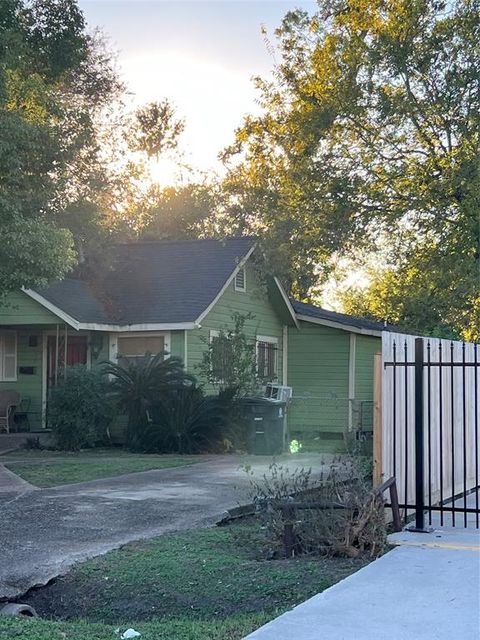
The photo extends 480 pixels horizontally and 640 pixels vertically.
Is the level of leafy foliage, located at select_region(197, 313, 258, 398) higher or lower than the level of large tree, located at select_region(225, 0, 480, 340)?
lower

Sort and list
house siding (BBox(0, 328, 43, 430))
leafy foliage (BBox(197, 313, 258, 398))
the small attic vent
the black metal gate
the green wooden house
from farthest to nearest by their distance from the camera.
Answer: the small attic vent
house siding (BBox(0, 328, 43, 430))
the green wooden house
leafy foliage (BBox(197, 313, 258, 398))
the black metal gate

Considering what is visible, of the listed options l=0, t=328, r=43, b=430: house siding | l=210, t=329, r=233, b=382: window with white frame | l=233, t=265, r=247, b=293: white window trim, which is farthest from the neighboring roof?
l=0, t=328, r=43, b=430: house siding

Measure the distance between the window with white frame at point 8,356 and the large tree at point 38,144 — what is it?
10.2 ft

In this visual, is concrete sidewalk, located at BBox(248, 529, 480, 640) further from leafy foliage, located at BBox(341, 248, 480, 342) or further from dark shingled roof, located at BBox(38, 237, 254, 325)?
dark shingled roof, located at BBox(38, 237, 254, 325)

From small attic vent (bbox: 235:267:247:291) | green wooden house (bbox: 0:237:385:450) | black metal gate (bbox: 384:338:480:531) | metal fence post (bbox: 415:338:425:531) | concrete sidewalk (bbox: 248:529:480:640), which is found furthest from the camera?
small attic vent (bbox: 235:267:247:291)

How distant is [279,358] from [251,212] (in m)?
7.20

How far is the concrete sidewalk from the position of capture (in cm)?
464

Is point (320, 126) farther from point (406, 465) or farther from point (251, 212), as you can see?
point (406, 465)

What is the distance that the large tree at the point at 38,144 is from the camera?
490 inches

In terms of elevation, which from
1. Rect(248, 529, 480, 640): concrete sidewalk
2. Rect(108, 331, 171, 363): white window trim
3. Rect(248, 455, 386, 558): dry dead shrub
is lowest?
Rect(248, 529, 480, 640): concrete sidewalk

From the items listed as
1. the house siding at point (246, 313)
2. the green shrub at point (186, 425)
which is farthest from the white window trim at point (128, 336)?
the green shrub at point (186, 425)

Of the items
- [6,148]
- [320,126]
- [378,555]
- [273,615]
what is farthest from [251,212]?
[273,615]

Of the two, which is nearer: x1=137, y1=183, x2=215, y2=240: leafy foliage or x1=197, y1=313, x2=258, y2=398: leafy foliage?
x1=197, y1=313, x2=258, y2=398: leafy foliage

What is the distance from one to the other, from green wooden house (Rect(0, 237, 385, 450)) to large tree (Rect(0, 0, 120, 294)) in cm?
215
